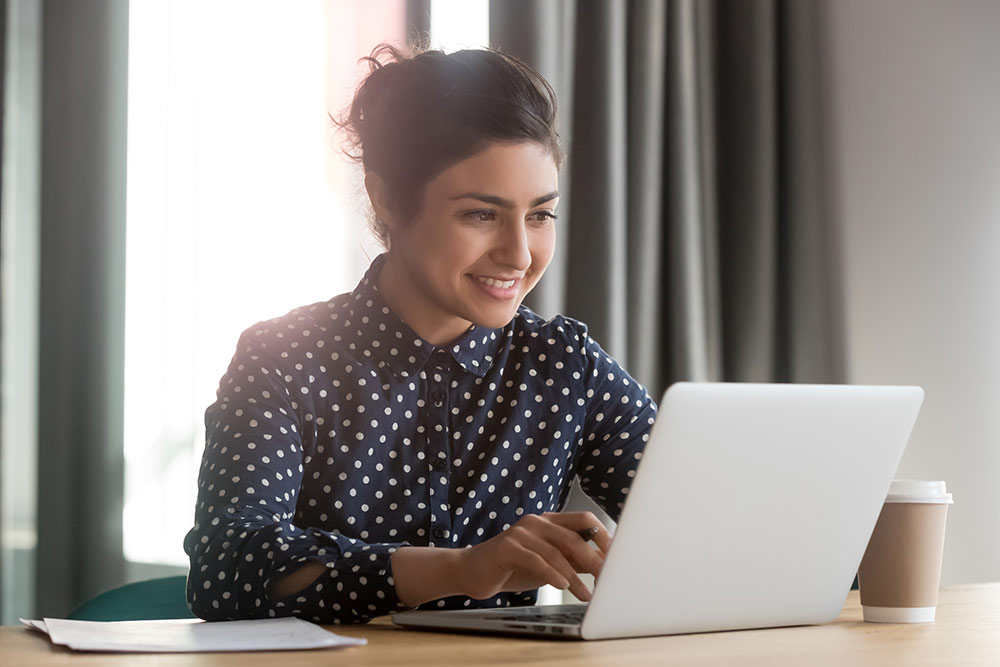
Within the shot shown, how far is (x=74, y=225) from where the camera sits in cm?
230

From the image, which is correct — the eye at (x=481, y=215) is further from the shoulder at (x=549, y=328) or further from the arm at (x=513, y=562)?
the arm at (x=513, y=562)

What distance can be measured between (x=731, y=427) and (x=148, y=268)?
1732 mm

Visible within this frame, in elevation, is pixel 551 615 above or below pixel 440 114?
below

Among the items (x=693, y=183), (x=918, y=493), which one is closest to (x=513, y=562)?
(x=918, y=493)

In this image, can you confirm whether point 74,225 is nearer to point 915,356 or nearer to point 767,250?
point 767,250

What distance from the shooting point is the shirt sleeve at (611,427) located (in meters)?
1.61

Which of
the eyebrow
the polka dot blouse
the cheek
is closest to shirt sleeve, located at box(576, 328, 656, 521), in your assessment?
the polka dot blouse

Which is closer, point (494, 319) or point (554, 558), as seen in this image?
point (554, 558)

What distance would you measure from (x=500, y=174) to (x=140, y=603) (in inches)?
28.5

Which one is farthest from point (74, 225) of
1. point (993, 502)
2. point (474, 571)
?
point (993, 502)

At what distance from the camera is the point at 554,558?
3.19 feet

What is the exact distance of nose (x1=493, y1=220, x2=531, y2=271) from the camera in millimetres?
1468

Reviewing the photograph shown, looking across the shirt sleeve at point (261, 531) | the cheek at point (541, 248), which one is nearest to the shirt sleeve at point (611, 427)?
the cheek at point (541, 248)

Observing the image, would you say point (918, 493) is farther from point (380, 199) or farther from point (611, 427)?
point (380, 199)
